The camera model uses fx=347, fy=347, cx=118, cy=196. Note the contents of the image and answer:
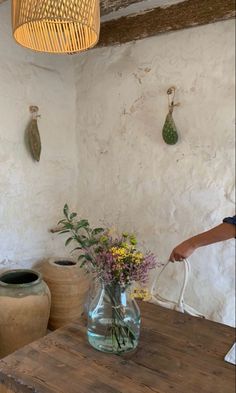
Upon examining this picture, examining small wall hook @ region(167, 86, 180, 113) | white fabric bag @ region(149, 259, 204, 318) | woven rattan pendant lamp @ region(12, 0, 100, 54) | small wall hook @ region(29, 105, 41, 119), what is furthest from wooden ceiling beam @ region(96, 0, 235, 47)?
white fabric bag @ region(149, 259, 204, 318)

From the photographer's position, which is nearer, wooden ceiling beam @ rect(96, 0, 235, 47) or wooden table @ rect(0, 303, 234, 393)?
wooden table @ rect(0, 303, 234, 393)

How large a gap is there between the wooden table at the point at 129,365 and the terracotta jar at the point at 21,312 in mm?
530

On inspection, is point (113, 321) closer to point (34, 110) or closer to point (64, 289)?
point (64, 289)

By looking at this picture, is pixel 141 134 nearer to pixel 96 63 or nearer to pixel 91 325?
pixel 96 63

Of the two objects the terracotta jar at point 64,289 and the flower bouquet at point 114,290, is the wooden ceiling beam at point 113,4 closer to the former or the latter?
the flower bouquet at point 114,290

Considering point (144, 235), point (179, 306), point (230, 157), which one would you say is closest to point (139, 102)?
point (230, 157)

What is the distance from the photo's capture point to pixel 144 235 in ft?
6.98

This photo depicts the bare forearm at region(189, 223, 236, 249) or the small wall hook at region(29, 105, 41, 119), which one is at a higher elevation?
the small wall hook at region(29, 105, 41, 119)

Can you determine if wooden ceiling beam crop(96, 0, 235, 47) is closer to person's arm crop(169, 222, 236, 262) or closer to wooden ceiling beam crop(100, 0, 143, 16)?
wooden ceiling beam crop(100, 0, 143, 16)

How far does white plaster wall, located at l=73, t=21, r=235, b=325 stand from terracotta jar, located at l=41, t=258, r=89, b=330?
439mm

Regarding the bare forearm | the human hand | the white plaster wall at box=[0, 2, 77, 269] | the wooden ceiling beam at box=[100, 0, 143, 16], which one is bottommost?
the human hand

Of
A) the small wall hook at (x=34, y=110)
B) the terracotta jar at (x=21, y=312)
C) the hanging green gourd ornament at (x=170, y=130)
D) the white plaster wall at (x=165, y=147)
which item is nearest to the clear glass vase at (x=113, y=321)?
the terracotta jar at (x=21, y=312)

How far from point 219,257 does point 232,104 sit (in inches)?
31.2

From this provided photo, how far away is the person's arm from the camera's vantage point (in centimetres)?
135
